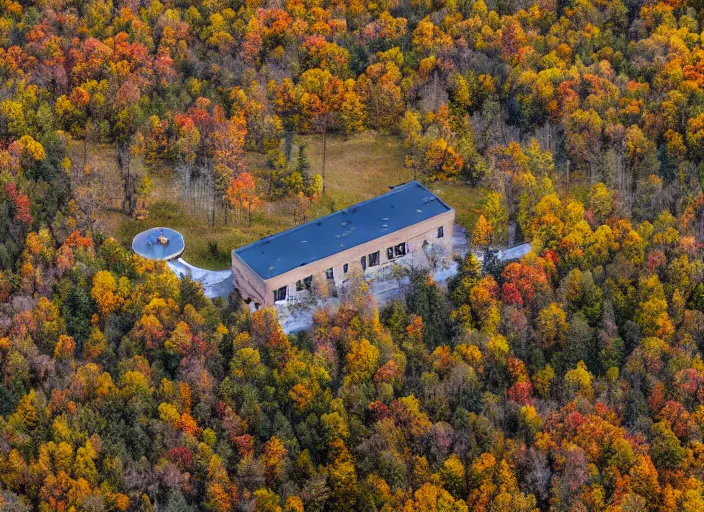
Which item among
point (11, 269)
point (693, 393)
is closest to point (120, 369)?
point (11, 269)

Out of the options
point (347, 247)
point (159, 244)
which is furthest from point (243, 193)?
point (347, 247)

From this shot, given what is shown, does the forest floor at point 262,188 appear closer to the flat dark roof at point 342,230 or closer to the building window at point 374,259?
the flat dark roof at point 342,230

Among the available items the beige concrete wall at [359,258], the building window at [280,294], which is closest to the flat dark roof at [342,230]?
the beige concrete wall at [359,258]

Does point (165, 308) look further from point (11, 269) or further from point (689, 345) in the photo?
point (689, 345)

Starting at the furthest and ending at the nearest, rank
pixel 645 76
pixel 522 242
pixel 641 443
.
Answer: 1. pixel 645 76
2. pixel 522 242
3. pixel 641 443

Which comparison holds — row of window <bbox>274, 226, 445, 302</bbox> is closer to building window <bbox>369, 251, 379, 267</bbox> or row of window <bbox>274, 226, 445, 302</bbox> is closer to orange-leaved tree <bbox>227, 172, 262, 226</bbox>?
building window <bbox>369, 251, 379, 267</bbox>

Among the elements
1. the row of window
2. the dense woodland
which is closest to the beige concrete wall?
the row of window
